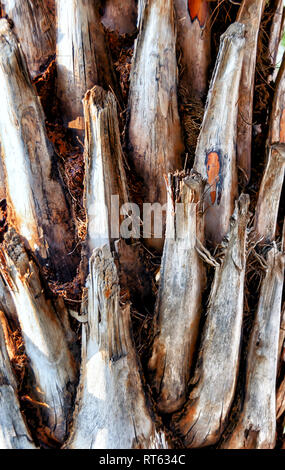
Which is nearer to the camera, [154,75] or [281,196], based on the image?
[154,75]

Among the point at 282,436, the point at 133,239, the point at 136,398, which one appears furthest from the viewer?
the point at 282,436

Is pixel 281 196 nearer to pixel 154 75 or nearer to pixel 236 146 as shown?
pixel 236 146

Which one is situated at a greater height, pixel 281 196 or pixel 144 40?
pixel 144 40

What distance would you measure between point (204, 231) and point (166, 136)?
29cm

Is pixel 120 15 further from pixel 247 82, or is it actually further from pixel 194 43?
pixel 247 82

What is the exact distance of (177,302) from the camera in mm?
1131

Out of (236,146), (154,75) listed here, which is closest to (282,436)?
(236,146)

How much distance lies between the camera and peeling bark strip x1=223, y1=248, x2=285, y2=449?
1.21 m

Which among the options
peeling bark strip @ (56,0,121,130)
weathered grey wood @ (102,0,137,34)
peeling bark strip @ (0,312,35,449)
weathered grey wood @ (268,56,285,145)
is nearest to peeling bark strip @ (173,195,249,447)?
weathered grey wood @ (268,56,285,145)

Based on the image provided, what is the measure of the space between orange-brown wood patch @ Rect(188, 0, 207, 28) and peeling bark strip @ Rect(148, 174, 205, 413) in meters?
0.56

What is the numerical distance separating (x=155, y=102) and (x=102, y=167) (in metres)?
0.25

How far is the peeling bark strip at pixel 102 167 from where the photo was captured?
1.07 m

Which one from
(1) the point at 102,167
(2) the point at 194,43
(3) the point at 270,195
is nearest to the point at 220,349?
(3) the point at 270,195

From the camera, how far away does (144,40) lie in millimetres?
1193
